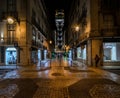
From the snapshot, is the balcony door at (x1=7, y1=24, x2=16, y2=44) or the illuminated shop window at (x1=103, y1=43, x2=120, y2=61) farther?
the balcony door at (x1=7, y1=24, x2=16, y2=44)

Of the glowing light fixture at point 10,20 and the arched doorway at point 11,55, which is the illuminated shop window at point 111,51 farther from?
the glowing light fixture at point 10,20

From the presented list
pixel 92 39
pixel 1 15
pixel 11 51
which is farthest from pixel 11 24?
pixel 92 39

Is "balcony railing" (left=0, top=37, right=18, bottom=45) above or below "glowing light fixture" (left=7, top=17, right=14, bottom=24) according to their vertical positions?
below

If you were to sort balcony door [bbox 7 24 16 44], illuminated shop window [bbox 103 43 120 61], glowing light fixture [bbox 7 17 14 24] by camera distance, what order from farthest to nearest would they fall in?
balcony door [bbox 7 24 16 44]
glowing light fixture [bbox 7 17 14 24]
illuminated shop window [bbox 103 43 120 61]

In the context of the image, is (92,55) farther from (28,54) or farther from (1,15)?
(1,15)

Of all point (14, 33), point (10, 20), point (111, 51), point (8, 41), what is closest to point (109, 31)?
point (111, 51)

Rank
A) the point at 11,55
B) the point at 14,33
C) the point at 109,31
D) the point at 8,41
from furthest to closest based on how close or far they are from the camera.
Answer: the point at 11,55, the point at 14,33, the point at 8,41, the point at 109,31

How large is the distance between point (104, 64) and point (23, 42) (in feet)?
44.2

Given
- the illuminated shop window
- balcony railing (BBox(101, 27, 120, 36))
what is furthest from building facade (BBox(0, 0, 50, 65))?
the illuminated shop window

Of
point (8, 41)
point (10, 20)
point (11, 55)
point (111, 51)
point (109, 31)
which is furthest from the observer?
point (11, 55)

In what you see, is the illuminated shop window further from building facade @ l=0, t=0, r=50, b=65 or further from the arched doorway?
the arched doorway

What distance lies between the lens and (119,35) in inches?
1126

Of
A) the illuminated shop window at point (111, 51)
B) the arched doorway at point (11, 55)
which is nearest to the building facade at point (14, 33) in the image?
the arched doorway at point (11, 55)

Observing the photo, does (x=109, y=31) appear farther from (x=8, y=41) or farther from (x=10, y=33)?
(x=8, y=41)
